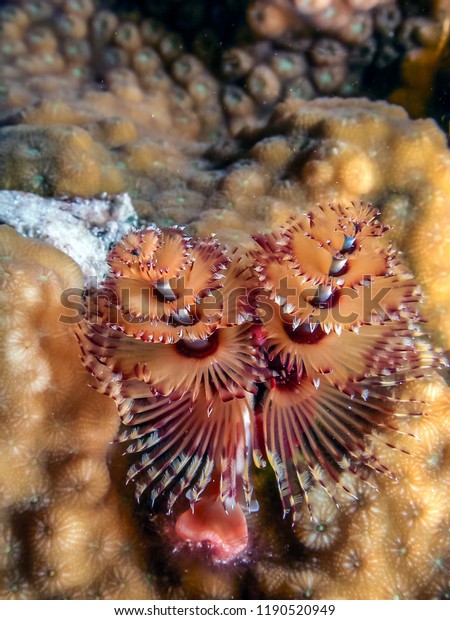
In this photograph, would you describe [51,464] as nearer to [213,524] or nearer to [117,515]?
[117,515]

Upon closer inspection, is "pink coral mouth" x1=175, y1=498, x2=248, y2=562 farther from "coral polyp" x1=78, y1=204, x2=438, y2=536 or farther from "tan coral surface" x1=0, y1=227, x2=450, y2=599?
"tan coral surface" x1=0, y1=227, x2=450, y2=599

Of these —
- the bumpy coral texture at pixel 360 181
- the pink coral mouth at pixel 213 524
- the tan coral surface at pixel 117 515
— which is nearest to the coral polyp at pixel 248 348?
the pink coral mouth at pixel 213 524

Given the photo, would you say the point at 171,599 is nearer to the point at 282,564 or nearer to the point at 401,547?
the point at 282,564

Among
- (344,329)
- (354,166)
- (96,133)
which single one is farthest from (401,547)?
(96,133)

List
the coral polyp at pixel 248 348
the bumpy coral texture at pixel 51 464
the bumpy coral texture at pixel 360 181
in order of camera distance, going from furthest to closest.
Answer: the bumpy coral texture at pixel 360 181 → the bumpy coral texture at pixel 51 464 → the coral polyp at pixel 248 348

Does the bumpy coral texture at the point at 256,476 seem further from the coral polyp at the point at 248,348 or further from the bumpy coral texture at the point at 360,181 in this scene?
the coral polyp at the point at 248,348

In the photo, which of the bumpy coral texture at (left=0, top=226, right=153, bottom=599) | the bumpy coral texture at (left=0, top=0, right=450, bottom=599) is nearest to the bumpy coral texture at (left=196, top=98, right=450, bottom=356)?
the bumpy coral texture at (left=0, top=0, right=450, bottom=599)
